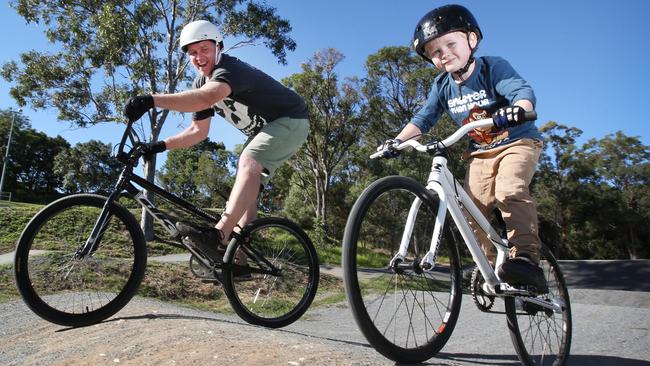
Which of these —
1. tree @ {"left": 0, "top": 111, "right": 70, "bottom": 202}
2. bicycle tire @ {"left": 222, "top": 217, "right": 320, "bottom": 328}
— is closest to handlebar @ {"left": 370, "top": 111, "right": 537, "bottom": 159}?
bicycle tire @ {"left": 222, "top": 217, "right": 320, "bottom": 328}

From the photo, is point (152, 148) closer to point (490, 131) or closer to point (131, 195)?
point (131, 195)

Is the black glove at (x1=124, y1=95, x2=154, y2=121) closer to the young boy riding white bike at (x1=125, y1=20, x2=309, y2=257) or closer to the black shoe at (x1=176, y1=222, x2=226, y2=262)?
the young boy riding white bike at (x1=125, y1=20, x2=309, y2=257)

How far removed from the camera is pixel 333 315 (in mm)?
5781

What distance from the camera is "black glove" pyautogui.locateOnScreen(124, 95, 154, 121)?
2.68 m

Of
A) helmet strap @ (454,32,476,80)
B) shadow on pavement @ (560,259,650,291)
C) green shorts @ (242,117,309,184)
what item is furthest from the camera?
shadow on pavement @ (560,259,650,291)

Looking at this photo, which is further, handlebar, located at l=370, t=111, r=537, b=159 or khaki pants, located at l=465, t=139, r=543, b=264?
khaki pants, located at l=465, t=139, r=543, b=264

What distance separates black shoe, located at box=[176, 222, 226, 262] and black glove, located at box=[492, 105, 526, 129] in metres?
2.04

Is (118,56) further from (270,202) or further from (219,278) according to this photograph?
(270,202)

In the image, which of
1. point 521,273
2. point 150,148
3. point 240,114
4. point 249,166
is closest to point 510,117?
point 521,273

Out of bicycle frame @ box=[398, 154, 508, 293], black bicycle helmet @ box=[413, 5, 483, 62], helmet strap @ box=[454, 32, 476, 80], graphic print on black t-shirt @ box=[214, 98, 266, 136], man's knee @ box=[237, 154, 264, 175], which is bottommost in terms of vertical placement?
bicycle frame @ box=[398, 154, 508, 293]

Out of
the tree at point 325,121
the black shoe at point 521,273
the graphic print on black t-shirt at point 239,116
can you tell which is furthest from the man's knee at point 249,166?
the tree at point 325,121

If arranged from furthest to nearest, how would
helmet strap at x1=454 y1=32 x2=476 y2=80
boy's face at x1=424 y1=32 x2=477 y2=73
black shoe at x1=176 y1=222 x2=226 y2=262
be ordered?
black shoe at x1=176 y1=222 x2=226 y2=262, helmet strap at x1=454 y1=32 x2=476 y2=80, boy's face at x1=424 y1=32 x2=477 y2=73

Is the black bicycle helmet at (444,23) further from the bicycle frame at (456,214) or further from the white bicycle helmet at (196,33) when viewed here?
the white bicycle helmet at (196,33)

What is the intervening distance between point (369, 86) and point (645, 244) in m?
29.7
